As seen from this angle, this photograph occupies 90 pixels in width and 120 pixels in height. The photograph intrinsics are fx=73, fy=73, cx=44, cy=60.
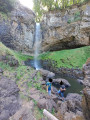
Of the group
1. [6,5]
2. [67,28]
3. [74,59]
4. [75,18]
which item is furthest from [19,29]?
[74,59]

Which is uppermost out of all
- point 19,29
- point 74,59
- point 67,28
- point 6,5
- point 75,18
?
point 6,5

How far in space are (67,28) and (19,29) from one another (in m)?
10.4

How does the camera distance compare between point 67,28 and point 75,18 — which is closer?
point 75,18

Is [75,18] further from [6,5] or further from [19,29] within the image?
[6,5]

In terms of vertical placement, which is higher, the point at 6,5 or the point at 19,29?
the point at 6,5

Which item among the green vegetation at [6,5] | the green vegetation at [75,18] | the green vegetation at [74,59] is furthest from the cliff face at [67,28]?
the green vegetation at [6,5]

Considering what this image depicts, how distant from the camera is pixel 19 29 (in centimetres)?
1558

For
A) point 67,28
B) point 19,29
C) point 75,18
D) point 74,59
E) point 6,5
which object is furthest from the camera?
point 67,28

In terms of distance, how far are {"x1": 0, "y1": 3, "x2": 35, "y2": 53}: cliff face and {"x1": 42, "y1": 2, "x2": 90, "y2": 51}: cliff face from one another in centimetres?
362

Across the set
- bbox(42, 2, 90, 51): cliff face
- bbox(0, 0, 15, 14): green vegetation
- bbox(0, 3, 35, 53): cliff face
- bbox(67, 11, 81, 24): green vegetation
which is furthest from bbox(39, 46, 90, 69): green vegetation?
bbox(0, 0, 15, 14): green vegetation

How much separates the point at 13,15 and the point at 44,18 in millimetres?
7579

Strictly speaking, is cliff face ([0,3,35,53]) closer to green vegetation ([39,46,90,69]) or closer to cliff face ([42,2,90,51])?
cliff face ([42,2,90,51])

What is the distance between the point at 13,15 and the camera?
14.3 m

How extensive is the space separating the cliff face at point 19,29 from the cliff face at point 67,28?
3.62m
